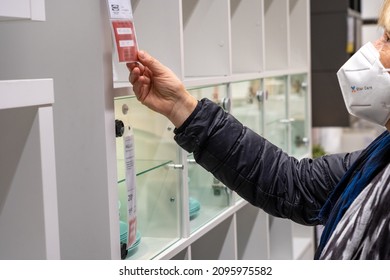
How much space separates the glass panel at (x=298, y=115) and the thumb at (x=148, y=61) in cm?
177

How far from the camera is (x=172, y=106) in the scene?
163cm

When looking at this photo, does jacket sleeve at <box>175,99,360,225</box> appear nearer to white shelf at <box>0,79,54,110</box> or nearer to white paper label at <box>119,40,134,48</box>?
white paper label at <box>119,40,134,48</box>

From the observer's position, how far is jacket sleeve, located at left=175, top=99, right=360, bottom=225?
5.45ft

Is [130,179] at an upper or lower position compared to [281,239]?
upper

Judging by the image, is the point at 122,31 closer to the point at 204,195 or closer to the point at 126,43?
the point at 126,43

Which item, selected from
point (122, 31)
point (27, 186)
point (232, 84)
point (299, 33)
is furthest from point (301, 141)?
point (27, 186)

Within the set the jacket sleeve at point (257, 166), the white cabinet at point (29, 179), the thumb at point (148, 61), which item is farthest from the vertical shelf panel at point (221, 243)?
the white cabinet at point (29, 179)

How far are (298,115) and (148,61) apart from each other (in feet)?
6.61

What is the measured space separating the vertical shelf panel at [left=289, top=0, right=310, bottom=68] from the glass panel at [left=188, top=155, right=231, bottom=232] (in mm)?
1218

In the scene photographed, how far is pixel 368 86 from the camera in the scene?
1.46 meters

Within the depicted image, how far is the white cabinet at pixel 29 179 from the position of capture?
1141 millimetres

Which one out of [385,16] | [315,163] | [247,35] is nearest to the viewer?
[385,16]

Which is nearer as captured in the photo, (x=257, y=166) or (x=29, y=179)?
(x=29, y=179)

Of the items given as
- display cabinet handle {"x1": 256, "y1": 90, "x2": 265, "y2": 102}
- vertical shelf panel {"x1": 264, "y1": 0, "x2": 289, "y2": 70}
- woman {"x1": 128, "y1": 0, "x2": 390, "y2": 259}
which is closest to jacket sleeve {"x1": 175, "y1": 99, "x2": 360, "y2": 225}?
woman {"x1": 128, "y1": 0, "x2": 390, "y2": 259}
